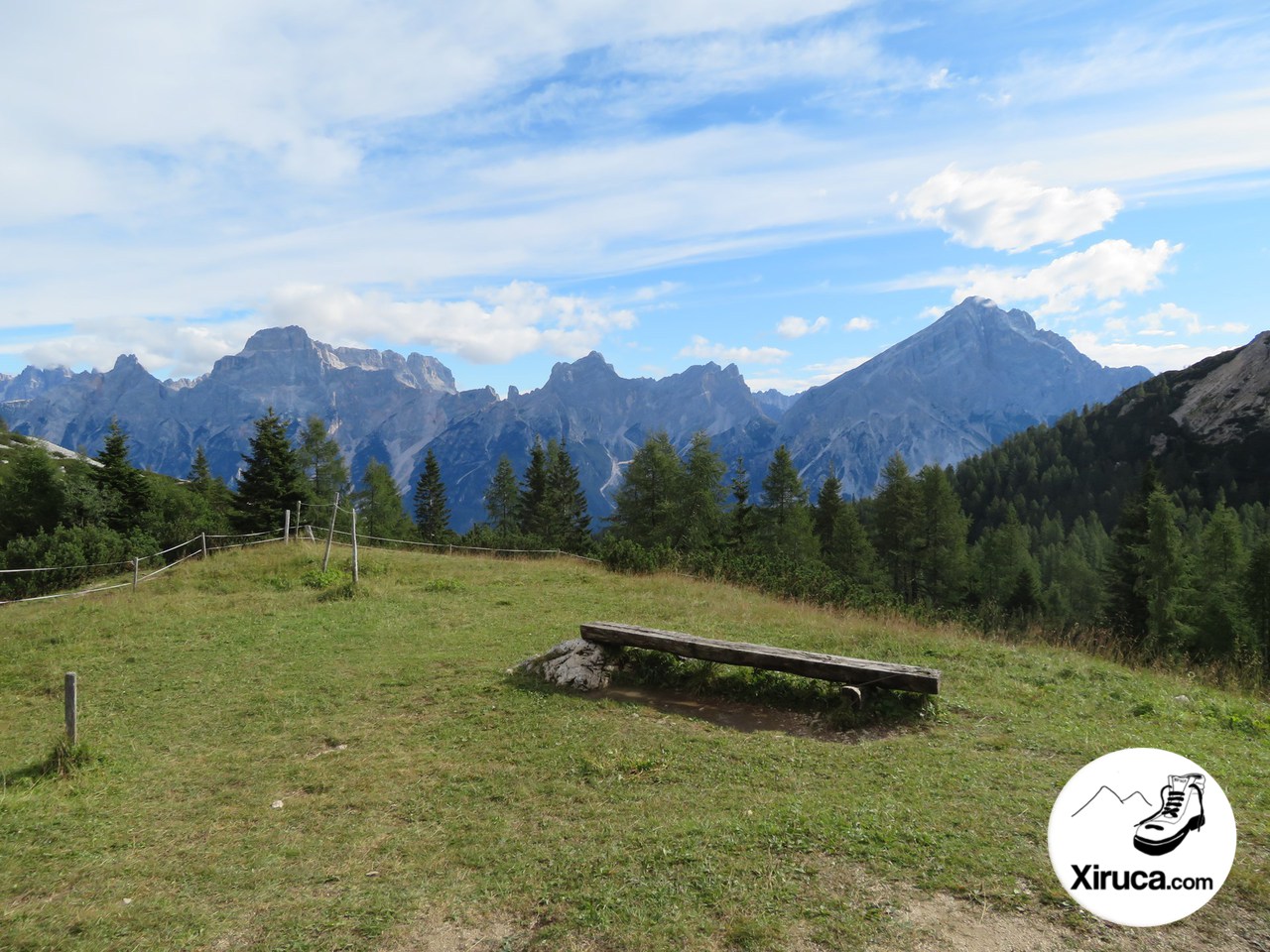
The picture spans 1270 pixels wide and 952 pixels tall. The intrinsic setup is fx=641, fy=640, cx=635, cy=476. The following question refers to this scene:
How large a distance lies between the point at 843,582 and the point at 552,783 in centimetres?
1678

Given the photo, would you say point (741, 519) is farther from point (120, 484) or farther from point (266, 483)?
point (120, 484)

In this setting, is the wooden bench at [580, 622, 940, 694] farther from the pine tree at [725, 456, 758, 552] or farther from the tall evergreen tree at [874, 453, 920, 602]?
the tall evergreen tree at [874, 453, 920, 602]

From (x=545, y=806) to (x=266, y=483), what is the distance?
160ft

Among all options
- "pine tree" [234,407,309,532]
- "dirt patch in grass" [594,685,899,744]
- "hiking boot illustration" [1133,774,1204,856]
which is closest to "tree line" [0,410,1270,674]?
"pine tree" [234,407,309,532]

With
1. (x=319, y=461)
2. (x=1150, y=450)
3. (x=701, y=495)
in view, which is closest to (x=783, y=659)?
(x=701, y=495)

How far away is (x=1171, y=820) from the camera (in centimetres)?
513

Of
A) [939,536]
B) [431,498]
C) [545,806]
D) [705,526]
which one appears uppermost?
[431,498]

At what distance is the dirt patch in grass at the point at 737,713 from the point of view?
9.14 metres

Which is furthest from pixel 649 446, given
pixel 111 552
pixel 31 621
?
pixel 31 621

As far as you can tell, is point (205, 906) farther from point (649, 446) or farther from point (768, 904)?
point (649, 446)

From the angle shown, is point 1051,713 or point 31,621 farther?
point 31,621

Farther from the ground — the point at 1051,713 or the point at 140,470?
the point at 140,470

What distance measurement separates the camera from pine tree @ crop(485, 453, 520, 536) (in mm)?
73750

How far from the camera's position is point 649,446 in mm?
52000
